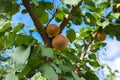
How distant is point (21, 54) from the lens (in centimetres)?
123

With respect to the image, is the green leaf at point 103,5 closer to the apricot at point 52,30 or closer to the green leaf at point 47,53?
the apricot at point 52,30

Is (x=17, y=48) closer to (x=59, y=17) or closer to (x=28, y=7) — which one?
(x=28, y=7)

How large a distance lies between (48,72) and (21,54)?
0.13 m

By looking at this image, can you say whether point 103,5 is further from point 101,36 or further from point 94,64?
point 94,64

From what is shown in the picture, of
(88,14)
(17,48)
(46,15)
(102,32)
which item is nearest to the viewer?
(17,48)

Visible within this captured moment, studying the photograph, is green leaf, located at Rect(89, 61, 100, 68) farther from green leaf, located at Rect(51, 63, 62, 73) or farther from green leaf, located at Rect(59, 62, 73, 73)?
green leaf, located at Rect(51, 63, 62, 73)

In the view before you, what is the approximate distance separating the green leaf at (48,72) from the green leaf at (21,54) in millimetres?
85

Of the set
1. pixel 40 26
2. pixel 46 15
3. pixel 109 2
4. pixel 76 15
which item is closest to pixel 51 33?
pixel 40 26

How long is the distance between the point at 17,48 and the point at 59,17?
49 centimetres

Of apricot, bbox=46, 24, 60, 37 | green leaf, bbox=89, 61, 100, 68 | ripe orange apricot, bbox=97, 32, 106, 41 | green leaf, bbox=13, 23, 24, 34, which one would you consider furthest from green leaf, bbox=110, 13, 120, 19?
green leaf, bbox=13, 23, 24, 34

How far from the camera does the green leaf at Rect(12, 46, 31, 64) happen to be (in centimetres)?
120

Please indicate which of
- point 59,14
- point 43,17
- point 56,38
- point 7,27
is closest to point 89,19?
point 59,14

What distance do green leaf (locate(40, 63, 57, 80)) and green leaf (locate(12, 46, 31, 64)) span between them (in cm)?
8

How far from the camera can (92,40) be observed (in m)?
2.02
